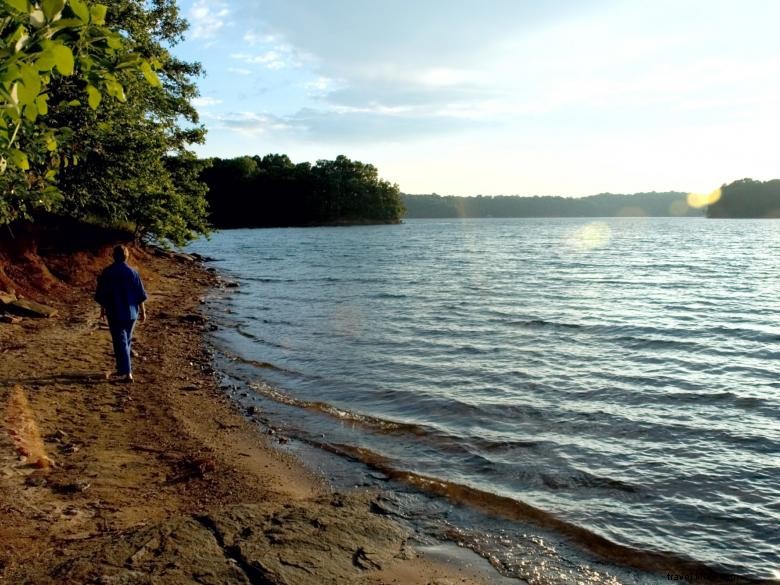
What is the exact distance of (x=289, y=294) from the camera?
1086 inches

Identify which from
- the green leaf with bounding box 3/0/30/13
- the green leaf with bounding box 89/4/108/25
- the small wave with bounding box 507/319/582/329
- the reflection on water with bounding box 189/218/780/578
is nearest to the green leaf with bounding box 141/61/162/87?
the green leaf with bounding box 89/4/108/25

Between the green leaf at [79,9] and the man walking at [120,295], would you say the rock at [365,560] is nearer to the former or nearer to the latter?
the green leaf at [79,9]

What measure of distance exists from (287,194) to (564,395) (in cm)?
13157

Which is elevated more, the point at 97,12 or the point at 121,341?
the point at 97,12

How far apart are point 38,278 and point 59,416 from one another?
1219 cm

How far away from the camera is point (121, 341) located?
33.7 feet

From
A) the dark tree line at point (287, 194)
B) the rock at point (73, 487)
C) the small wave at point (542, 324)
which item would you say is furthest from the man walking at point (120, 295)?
the dark tree line at point (287, 194)

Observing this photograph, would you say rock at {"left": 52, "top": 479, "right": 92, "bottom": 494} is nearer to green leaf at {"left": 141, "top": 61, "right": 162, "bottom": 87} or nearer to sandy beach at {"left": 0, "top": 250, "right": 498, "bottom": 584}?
sandy beach at {"left": 0, "top": 250, "right": 498, "bottom": 584}

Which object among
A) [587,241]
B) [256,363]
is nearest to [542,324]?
[256,363]

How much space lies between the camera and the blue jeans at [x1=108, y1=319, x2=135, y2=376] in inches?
400

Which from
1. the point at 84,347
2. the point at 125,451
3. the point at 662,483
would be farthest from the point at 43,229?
the point at 662,483

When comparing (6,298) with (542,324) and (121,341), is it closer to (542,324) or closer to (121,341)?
(121,341)

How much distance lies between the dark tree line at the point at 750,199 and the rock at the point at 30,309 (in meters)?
207

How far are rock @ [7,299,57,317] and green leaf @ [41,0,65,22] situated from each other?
1443 cm
